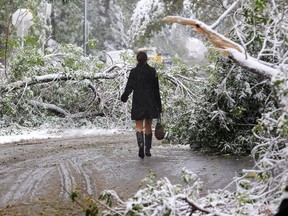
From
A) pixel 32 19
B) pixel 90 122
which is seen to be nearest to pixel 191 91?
pixel 90 122

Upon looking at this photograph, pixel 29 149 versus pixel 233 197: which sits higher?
pixel 233 197

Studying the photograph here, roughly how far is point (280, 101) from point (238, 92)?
4.12 meters

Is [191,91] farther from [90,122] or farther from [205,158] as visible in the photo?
[205,158]

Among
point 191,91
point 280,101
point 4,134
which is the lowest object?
point 4,134

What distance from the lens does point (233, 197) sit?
402cm

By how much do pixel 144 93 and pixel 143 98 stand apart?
3.4 inches

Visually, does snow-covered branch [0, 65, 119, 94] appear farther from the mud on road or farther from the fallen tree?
the fallen tree

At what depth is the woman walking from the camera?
8.04 meters

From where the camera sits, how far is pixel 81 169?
23.7 feet

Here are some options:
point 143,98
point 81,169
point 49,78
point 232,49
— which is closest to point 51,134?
point 49,78

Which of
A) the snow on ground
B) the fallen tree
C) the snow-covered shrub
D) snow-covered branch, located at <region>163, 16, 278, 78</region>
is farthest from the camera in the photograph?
the snow on ground

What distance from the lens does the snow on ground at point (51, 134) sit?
37.9 ft

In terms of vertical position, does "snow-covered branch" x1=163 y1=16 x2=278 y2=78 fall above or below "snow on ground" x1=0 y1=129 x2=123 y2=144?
above

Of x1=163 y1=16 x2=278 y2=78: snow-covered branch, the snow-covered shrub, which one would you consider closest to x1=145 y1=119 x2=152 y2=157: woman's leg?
the snow-covered shrub
